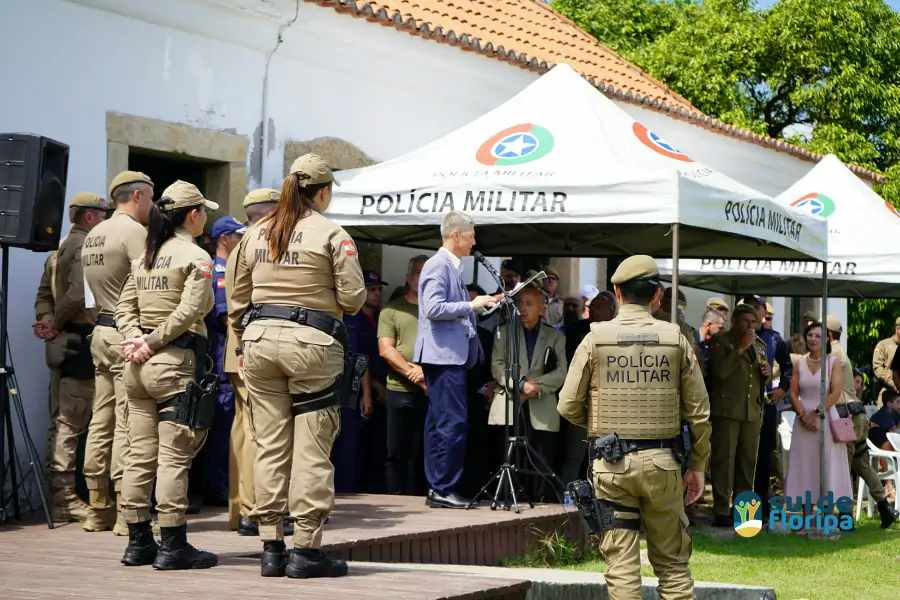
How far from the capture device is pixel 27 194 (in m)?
7.68

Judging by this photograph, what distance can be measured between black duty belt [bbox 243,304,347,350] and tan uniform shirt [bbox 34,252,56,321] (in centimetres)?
286

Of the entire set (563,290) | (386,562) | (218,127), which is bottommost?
(386,562)

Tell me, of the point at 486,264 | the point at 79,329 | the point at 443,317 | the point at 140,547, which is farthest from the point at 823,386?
the point at 140,547

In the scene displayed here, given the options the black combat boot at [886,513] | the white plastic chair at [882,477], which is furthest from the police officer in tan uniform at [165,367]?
the white plastic chair at [882,477]

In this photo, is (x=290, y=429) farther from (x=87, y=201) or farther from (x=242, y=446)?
(x=87, y=201)

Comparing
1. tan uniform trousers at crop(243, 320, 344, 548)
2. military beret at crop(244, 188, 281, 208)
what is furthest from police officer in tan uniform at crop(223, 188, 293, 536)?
tan uniform trousers at crop(243, 320, 344, 548)

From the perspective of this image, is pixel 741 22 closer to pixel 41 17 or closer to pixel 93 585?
pixel 41 17

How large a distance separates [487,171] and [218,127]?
2.45 meters

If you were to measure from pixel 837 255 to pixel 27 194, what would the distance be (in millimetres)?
7929

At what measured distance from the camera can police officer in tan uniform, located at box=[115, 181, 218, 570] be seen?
6.14 meters

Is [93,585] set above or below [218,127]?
below

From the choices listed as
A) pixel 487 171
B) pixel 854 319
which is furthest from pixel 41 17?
pixel 854 319

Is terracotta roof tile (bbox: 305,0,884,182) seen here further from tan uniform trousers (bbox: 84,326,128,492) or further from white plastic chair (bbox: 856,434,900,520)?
white plastic chair (bbox: 856,434,900,520)

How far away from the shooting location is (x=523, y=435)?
9.36m
